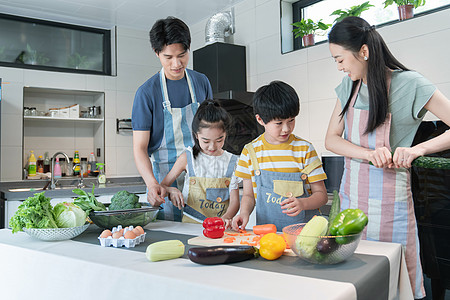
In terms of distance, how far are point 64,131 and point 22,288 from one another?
10.8 ft

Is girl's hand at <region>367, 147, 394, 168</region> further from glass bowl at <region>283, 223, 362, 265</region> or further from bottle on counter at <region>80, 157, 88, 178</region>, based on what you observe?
bottle on counter at <region>80, 157, 88, 178</region>

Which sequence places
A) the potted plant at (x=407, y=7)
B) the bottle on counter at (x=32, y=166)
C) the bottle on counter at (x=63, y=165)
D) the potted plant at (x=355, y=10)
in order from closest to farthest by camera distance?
1. the potted plant at (x=407, y=7)
2. the potted plant at (x=355, y=10)
3. the bottle on counter at (x=32, y=166)
4. the bottle on counter at (x=63, y=165)

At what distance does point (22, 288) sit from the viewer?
43.2 inches

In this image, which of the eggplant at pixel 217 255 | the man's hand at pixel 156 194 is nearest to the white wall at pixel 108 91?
the man's hand at pixel 156 194

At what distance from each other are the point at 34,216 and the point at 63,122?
323cm

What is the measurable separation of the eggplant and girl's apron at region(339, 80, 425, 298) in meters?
0.62

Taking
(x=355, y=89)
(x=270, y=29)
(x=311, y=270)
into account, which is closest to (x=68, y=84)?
(x=270, y=29)

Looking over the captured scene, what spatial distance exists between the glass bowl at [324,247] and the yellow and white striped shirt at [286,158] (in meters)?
0.57

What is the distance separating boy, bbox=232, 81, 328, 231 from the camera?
1.38m

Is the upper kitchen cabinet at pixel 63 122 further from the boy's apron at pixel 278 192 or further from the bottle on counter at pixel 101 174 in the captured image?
the boy's apron at pixel 278 192

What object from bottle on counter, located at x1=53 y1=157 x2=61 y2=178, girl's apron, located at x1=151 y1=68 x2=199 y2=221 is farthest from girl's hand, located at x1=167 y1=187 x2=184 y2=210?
bottle on counter, located at x1=53 y1=157 x2=61 y2=178

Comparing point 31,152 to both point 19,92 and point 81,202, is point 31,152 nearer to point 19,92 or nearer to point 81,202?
point 19,92

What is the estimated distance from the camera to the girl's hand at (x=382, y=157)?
1.20 meters

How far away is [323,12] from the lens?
3.16 m
